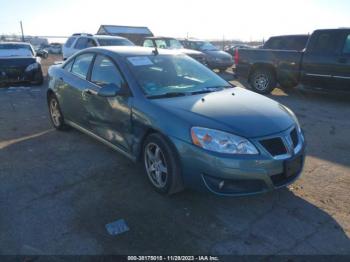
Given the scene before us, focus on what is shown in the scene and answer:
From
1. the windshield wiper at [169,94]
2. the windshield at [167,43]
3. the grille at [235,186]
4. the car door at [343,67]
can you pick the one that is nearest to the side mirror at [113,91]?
the windshield wiper at [169,94]

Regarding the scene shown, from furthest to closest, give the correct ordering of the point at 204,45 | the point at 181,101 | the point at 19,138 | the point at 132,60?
the point at 204,45
the point at 19,138
the point at 132,60
the point at 181,101

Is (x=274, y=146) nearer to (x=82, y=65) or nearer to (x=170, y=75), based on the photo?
(x=170, y=75)

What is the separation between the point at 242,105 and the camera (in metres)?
3.72

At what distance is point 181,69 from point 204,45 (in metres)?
13.7

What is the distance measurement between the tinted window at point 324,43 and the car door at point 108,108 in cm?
633

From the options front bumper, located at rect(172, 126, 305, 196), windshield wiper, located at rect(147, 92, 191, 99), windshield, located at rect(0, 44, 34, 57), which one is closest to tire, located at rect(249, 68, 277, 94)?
windshield wiper, located at rect(147, 92, 191, 99)

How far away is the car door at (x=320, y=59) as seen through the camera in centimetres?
841

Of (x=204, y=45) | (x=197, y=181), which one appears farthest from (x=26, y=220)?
(x=204, y=45)

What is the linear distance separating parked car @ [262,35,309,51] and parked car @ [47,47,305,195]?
853 cm

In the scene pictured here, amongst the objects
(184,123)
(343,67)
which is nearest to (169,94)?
(184,123)

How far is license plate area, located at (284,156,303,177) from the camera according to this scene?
10.8ft

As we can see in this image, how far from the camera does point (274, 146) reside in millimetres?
3264

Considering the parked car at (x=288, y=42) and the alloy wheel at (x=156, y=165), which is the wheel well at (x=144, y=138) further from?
the parked car at (x=288, y=42)

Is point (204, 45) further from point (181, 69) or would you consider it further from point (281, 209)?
point (281, 209)
